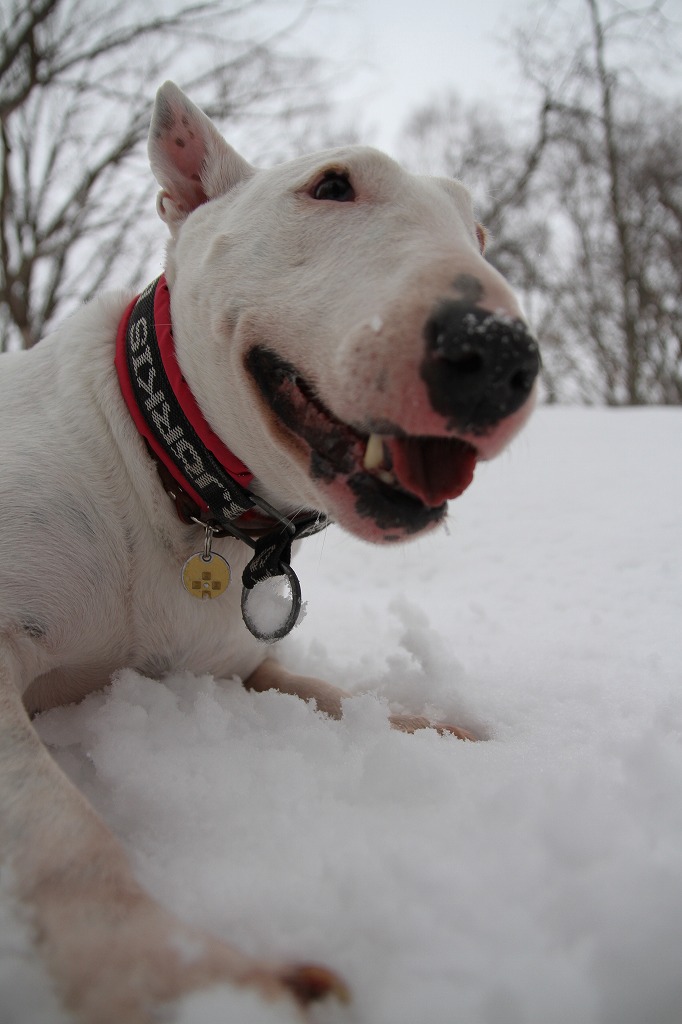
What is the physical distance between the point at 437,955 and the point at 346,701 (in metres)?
0.72

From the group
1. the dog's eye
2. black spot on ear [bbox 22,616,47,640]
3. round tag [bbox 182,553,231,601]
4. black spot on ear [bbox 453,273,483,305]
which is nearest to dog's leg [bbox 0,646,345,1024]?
black spot on ear [bbox 22,616,47,640]

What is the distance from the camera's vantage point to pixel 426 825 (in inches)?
44.0

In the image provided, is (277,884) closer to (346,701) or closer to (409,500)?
(346,701)

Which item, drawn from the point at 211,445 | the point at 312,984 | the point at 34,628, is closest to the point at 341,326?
Result: the point at 211,445

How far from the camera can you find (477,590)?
339 cm

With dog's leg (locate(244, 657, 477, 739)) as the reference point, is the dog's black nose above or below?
above

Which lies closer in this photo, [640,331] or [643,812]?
[643,812]

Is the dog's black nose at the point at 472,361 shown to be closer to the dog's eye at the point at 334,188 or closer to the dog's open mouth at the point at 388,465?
the dog's open mouth at the point at 388,465

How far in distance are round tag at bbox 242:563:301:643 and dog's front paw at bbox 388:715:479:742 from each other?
0.37 meters

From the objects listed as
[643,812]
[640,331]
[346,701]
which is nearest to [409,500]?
[346,701]

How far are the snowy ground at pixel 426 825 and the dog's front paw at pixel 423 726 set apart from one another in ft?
0.23

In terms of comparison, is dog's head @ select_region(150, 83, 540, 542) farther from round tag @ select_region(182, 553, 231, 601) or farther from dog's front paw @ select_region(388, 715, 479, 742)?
dog's front paw @ select_region(388, 715, 479, 742)

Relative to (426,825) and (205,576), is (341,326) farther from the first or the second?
(426,825)

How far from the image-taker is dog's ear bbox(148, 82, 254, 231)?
187cm
